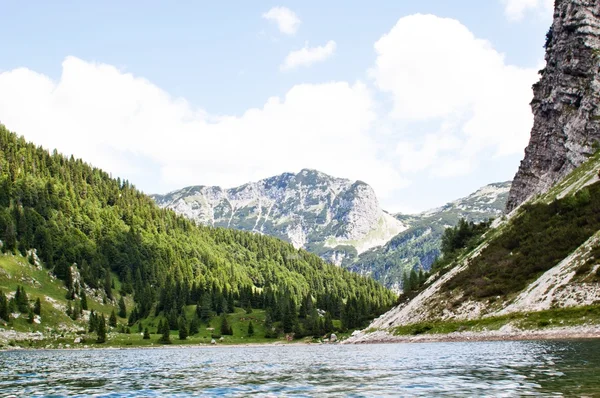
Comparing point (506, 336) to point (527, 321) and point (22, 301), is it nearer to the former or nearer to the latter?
point (527, 321)

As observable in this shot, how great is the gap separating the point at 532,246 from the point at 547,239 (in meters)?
3.30

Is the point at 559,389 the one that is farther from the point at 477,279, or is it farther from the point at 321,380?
the point at 477,279

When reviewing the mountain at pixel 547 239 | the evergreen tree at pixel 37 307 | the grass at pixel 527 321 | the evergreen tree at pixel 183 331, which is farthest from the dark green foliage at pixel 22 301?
the grass at pixel 527 321

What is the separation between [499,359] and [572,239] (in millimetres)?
62864

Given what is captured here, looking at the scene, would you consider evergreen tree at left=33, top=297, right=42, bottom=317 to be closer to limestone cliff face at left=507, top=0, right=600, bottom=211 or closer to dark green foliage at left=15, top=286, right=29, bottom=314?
dark green foliage at left=15, top=286, right=29, bottom=314

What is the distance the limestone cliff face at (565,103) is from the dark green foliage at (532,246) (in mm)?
40667

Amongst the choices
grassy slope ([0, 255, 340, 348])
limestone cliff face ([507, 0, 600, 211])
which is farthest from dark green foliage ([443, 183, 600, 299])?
grassy slope ([0, 255, 340, 348])

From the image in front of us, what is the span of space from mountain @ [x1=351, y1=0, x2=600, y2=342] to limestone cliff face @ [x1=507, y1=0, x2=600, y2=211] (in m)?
0.32

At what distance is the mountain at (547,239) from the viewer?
269 feet

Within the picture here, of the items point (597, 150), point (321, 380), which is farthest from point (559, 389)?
point (597, 150)

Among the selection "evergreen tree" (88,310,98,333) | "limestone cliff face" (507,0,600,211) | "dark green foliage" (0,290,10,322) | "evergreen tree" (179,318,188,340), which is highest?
"limestone cliff face" (507,0,600,211)

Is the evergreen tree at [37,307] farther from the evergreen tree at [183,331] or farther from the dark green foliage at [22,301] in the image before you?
the evergreen tree at [183,331]

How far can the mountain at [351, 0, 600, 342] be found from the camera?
269 ft

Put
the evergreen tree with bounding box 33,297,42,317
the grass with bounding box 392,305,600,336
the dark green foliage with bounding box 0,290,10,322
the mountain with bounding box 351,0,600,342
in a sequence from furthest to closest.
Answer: the evergreen tree with bounding box 33,297,42,317, the dark green foliage with bounding box 0,290,10,322, the mountain with bounding box 351,0,600,342, the grass with bounding box 392,305,600,336
